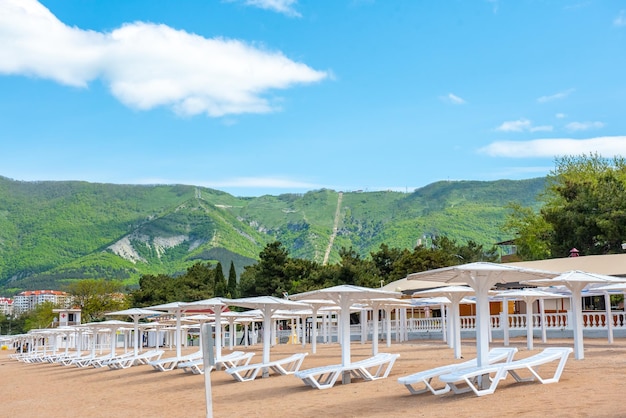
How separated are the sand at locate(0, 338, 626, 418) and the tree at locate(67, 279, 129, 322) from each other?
6510 centimetres

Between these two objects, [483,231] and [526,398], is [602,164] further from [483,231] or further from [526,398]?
[483,231]

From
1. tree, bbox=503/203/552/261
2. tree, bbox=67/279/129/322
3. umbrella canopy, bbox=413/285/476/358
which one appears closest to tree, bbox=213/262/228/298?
tree, bbox=67/279/129/322

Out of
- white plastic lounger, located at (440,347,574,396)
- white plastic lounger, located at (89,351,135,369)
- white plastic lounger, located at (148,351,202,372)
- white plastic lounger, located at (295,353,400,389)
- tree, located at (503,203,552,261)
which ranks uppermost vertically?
tree, located at (503,203,552,261)

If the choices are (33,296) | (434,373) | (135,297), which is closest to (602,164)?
(135,297)

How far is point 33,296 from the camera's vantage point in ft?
601

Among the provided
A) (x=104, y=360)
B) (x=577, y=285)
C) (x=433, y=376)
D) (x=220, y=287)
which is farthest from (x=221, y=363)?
(x=220, y=287)

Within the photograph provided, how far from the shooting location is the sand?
1162 centimetres

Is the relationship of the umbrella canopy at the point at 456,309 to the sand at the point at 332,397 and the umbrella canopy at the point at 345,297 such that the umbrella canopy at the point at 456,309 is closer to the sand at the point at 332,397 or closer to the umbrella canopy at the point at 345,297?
the sand at the point at 332,397

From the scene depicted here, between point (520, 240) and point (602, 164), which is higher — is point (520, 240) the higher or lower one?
the lower one

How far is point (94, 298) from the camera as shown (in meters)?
90.7

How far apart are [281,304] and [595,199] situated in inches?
1142

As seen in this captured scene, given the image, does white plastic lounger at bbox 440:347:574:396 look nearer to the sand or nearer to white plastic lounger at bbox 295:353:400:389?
the sand

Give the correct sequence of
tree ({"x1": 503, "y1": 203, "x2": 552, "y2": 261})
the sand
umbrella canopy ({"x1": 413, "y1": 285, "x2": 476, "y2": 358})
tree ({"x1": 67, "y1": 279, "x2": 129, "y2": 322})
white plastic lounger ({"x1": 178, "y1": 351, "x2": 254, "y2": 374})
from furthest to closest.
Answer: tree ({"x1": 67, "y1": 279, "x2": 129, "y2": 322}), tree ({"x1": 503, "y1": 203, "x2": 552, "y2": 261}), white plastic lounger ({"x1": 178, "y1": 351, "x2": 254, "y2": 374}), umbrella canopy ({"x1": 413, "y1": 285, "x2": 476, "y2": 358}), the sand

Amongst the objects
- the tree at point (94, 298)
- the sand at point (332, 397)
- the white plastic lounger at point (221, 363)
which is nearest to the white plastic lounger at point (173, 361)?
the sand at point (332, 397)
